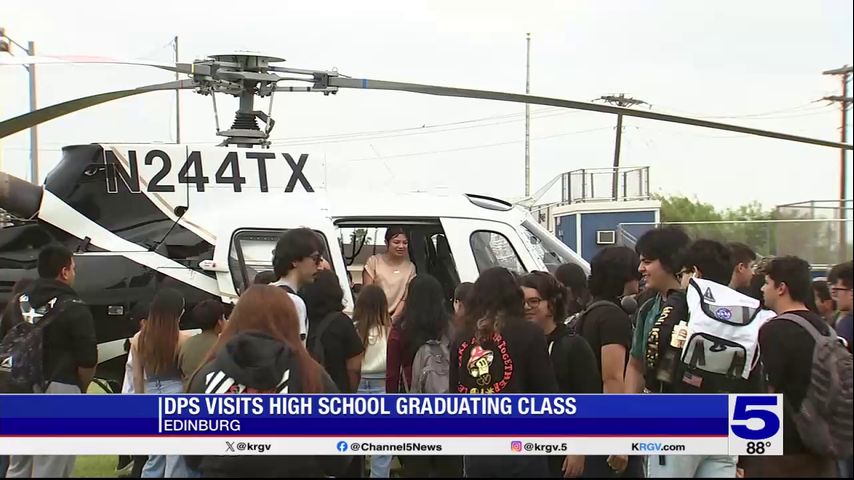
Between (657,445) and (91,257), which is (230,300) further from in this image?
(657,445)

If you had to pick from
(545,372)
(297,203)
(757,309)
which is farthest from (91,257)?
(757,309)

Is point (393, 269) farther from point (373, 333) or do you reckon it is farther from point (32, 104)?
point (32, 104)

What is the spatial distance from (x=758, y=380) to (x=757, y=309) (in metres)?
0.38

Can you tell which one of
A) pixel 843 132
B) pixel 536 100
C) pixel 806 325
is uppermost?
pixel 536 100

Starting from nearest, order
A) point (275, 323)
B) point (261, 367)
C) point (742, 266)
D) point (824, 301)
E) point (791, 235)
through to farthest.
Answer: point (261, 367) → point (275, 323) → point (791, 235) → point (742, 266) → point (824, 301)

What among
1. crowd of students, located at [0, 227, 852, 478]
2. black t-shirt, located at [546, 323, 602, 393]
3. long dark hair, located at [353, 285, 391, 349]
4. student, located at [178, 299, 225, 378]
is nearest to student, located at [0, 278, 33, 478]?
crowd of students, located at [0, 227, 852, 478]

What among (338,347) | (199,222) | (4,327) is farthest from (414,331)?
(4,327)

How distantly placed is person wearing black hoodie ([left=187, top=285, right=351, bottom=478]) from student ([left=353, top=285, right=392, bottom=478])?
228cm

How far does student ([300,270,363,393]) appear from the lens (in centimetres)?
521

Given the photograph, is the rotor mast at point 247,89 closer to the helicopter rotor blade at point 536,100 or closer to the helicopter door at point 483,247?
the helicopter rotor blade at point 536,100

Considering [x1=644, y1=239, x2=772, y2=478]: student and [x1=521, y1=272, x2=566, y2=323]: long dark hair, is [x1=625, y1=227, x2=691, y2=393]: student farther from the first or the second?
[x1=521, y1=272, x2=566, y2=323]: long dark hair

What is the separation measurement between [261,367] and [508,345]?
4.13 feet

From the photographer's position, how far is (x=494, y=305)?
160 inches

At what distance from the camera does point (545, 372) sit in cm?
402
